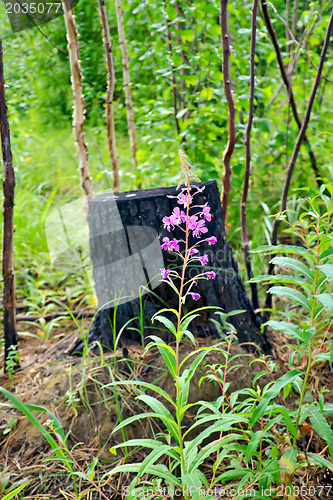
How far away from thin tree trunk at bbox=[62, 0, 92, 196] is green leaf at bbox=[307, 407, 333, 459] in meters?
1.98

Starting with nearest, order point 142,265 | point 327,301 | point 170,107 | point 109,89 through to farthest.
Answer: point 327,301 → point 142,265 → point 109,89 → point 170,107

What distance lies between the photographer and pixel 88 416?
1828 millimetres

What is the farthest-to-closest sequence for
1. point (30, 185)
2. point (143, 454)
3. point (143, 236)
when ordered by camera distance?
point (30, 185)
point (143, 236)
point (143, 454)

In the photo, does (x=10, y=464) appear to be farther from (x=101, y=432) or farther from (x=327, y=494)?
(x=327, y=494)

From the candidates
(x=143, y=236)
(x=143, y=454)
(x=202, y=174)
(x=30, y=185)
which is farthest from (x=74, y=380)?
(x=30, y=185)

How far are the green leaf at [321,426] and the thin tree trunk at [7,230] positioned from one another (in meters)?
1.54

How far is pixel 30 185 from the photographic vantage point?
16.1ft

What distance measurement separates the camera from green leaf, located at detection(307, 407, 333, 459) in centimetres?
117

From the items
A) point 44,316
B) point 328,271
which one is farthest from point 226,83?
point 44,316

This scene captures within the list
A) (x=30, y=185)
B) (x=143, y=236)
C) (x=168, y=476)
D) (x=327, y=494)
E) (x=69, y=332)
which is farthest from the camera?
(x=30, y=185)

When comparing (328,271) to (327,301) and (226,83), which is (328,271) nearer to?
(327,301)

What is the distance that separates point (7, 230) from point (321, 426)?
163cm

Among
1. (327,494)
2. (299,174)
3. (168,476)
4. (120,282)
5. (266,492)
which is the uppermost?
(299,174)

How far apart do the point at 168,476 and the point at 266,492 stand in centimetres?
32
